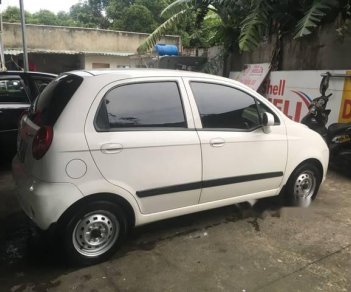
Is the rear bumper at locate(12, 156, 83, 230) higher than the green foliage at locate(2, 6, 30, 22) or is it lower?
lower

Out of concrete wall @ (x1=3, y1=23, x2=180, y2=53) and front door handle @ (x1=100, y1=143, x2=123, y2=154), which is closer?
front door handle @ (x1=100, y1=143, x2=123, y2=154)

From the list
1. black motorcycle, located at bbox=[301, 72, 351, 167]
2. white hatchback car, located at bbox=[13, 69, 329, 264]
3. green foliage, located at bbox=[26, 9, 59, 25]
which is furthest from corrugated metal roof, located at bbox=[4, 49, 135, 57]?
green foliage, located at bbox=[26, 9, 59, 25]

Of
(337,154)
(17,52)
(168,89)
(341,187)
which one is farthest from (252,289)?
(17,52)

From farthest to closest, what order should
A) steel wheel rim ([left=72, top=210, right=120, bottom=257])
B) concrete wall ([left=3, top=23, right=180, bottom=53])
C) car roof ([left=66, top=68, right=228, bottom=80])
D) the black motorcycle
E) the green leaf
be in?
1. concrete wall ([left=3, top=23, right=180, bottom=53])
2. the green leaf
3. the black motorcycle
4. car roof ([left=66, top=68, right=228, bottom=80])
5. steel wheel rim ([left=72, top=210, right=120, bottom=257])

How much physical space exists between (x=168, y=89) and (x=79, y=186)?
1241 mm

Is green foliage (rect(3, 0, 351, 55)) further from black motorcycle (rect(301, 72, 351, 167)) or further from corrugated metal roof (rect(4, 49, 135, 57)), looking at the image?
corrugated metal roof (rect(4, 49, 135, 57))

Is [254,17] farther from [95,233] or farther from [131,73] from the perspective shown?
[95,233]

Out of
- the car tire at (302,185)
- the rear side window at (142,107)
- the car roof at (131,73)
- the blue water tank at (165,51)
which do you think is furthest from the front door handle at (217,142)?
the blue water tank at (165,51)

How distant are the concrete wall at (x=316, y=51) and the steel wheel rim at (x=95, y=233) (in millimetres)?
5795

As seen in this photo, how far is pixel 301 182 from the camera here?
454cm

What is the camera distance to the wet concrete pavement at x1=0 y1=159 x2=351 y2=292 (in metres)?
3.03

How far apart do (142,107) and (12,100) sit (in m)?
3.40

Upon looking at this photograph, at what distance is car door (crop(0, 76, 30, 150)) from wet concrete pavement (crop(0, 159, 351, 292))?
1.57 m

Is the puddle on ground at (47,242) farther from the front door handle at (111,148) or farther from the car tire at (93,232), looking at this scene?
the front door handle at (111,148)
